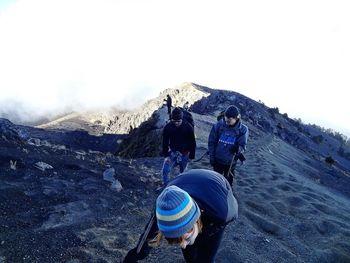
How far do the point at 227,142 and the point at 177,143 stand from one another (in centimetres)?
174

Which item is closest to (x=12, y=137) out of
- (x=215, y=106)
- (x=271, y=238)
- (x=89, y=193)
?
(x=89, y=193)

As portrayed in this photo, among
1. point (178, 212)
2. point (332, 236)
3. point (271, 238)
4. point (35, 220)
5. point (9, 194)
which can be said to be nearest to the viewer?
point (178, 212)

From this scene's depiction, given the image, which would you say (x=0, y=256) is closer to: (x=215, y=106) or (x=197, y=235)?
(x=197, y=235)

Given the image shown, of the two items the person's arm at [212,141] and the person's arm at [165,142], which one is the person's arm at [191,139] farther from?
the person's arm at [212,141]

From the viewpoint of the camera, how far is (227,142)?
383 inches

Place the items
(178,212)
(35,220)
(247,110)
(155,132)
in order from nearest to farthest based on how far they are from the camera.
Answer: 1. (178,212)
2. (35,220)
3. (155,132)
4. (247,110)

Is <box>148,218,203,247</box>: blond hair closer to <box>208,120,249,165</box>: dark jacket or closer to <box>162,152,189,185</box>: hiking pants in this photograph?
<box>208,120,249,165</box>: dark jacket

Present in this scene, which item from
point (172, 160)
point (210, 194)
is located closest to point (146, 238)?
point (210, 194)

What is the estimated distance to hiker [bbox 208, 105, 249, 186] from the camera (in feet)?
31.7

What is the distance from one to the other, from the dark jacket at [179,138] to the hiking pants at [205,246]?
20.3 ft

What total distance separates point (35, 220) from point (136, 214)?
2546 mm

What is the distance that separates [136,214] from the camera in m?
9.97

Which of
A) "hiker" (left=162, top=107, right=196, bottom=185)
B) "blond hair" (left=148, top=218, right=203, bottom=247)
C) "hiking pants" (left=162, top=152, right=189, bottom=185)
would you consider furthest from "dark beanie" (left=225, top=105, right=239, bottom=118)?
"blond hair" (left=148, top=218, right=203, bottom=247)

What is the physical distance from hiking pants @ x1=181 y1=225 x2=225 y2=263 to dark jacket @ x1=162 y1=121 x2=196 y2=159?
20.3ft
